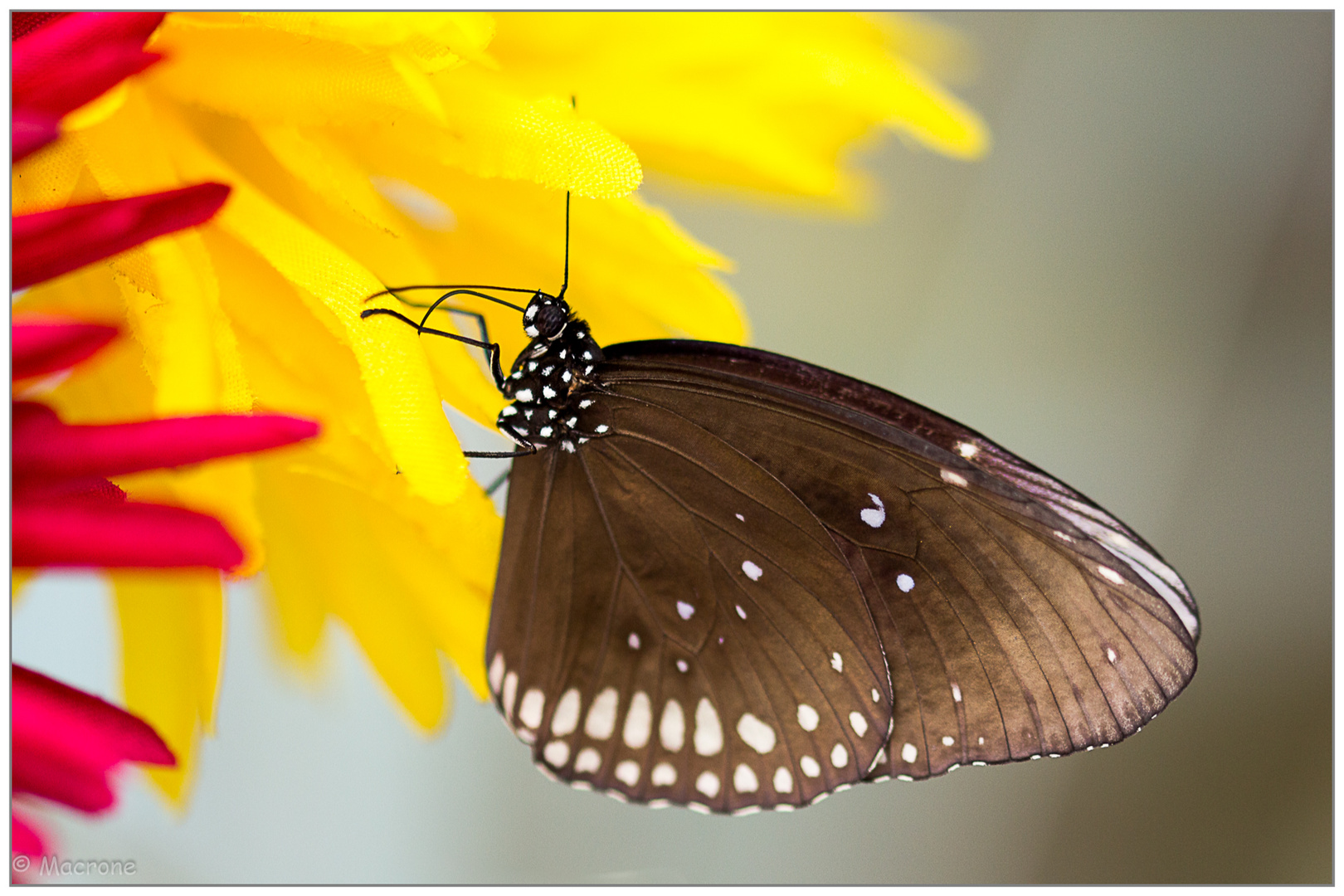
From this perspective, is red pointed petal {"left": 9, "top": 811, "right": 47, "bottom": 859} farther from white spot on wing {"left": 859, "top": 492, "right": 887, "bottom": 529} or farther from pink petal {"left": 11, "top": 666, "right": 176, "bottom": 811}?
Result: white spot on wing {"left": 859, "top": 492, "right": 887, "bottom": 529}

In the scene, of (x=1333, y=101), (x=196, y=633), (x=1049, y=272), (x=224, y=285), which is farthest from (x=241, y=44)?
(x=1049, y=272)

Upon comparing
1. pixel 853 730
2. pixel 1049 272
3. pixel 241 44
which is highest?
pixel 1049 272

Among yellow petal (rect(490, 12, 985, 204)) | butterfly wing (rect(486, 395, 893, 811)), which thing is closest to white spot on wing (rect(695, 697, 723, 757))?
butterfly wing (rect(486, 395, 893, 811))

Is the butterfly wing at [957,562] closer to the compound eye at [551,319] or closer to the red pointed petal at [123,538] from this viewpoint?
the compound eye at [551,319]

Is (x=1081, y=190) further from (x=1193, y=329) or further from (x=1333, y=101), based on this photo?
(x=1333, y=101)

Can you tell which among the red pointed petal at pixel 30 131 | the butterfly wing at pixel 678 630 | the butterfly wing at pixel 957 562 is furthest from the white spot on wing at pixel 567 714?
the red pointed petal at pixel 30 131

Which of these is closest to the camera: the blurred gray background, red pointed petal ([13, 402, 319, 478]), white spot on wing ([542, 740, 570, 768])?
red pointed petal ([13, 402, 319, 478])
